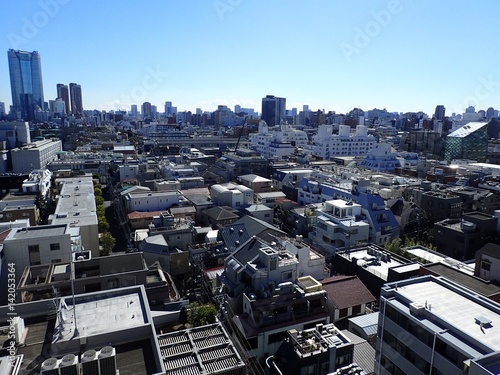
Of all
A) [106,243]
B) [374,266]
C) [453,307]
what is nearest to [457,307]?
[453,307]

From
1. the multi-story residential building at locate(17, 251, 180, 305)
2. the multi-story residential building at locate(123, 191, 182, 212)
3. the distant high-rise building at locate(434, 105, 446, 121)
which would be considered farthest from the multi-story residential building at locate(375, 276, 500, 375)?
the distant high-rise building at locate(434, 105, 446, 121)

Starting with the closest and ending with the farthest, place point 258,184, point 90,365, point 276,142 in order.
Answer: point 90,365 < point 258,184 < point 276,142

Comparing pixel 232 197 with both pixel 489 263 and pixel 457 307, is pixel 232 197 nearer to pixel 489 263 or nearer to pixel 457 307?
pixel 489 263

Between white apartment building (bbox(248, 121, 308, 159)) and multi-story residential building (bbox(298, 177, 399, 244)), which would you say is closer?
multi-story residential building (bbox(298, 177, 399, 244))

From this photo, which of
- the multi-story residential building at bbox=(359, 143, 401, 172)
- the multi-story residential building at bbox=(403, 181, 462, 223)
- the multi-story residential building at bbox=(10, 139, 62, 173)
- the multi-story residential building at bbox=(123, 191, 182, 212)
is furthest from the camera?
the multi-story residential building at bbox=(359, 143, 401, 172)

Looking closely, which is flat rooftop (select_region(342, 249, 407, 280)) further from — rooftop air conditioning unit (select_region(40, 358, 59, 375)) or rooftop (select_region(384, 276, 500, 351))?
rooftop air conditioning unit (select_region(40, 358, 59, 375))

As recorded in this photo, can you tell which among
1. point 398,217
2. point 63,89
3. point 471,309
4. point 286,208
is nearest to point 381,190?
point 398,217

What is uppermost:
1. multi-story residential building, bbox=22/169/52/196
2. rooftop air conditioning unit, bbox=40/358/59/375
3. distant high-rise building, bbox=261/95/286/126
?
distant high-rise building, bbox=261/95/286/126
